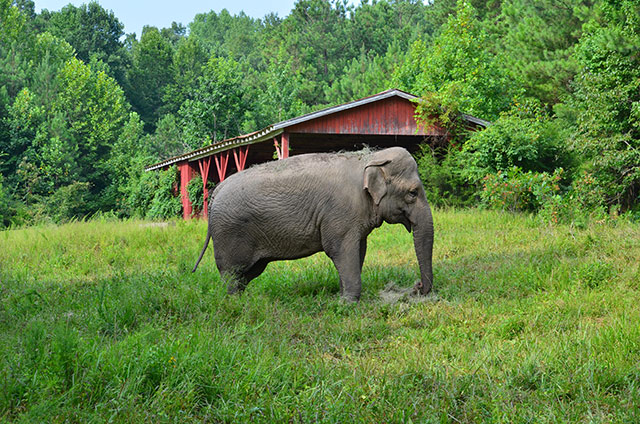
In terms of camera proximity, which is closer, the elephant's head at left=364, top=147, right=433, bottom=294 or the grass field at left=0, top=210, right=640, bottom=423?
the grass field at left=0, top=210, right=640, bottom=423

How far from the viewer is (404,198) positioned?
6410mm

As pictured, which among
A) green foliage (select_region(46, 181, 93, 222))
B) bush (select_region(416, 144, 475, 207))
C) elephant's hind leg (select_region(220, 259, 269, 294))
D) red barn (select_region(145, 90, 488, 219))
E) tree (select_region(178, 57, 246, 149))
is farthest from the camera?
tree (select_region(178, 57, 246, 149))

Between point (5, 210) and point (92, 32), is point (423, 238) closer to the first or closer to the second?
point (5, 210)

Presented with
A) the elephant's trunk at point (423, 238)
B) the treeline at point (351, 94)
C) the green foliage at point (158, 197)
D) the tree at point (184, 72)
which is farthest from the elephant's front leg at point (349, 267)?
the tree at point (184, 72)

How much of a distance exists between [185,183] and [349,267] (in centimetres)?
1878

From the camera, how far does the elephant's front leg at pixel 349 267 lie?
615cm

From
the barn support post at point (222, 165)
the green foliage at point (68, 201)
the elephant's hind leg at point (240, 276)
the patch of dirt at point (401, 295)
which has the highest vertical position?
the barn support post at point (222, 165)

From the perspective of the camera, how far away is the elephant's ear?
628cm

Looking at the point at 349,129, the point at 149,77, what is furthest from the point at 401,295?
the point at 149,77

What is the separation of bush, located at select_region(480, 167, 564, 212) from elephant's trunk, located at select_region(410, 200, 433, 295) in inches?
303

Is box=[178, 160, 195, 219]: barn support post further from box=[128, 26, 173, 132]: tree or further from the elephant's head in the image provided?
box=[128, 26, 173, 132]: tree

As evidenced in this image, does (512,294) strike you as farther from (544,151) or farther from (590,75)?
(544,151)

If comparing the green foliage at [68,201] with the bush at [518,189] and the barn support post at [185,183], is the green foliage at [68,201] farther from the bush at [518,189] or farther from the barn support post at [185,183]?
the bush at [518,189]

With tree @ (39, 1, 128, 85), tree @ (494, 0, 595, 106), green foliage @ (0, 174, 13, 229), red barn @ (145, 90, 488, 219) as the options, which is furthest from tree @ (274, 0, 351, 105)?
red barn @ (145, 90, 488, 219)
